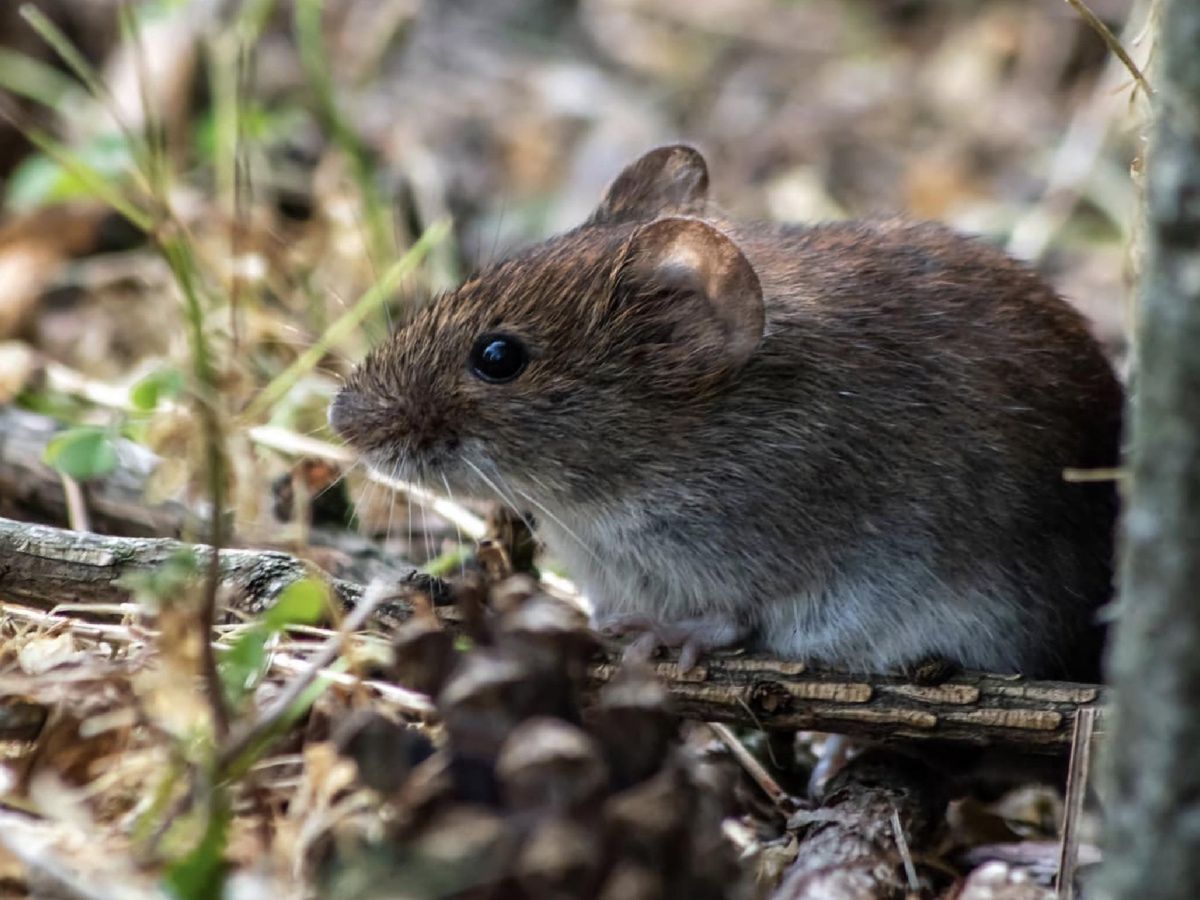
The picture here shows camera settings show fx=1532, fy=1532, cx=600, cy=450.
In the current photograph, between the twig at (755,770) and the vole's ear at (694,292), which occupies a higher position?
the vole's ear at (694,292)

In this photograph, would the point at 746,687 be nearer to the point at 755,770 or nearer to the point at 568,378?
the point at 755,770

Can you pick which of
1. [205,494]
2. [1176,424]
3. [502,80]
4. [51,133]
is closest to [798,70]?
[502,80]

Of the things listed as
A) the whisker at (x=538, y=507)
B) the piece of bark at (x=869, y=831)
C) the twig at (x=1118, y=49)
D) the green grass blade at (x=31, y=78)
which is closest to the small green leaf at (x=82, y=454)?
the whisker at (x=538, y=507)

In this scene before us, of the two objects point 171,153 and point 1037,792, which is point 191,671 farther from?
point 171,153

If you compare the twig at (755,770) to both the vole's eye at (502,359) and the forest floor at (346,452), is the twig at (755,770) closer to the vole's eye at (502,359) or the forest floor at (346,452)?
the forest floor at (346,452)

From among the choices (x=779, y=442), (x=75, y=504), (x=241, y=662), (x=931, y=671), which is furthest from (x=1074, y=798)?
(x=75, y=504)

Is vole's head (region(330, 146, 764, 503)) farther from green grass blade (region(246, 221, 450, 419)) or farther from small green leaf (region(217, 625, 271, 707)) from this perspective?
small green leaf (region(217, 625, 271, 707))
